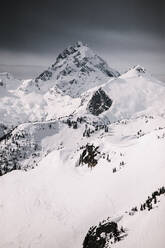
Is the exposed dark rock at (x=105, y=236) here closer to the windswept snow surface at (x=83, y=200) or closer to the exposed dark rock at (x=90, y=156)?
the windswept snow surface at (x=83, y=200)

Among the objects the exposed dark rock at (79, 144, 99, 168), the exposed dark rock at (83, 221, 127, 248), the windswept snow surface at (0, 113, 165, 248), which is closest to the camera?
the exposed dark rock at (83, 221, 127, 248)

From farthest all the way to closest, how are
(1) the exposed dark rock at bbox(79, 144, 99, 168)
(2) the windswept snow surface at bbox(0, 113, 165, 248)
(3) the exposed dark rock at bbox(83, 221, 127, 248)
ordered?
(1) the exposed dark rock at bbox(79, 144, 99, 168) < (2) the windswept snow surface at bbox(0, 113, 165, 248) < (3) the exposed dark rock at bbox(83, 221, 127, 248)

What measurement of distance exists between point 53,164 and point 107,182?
101 feet

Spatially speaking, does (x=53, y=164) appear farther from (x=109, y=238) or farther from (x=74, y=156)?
(x=109, y=238)

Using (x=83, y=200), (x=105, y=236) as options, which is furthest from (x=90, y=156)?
(x=105, y=236)

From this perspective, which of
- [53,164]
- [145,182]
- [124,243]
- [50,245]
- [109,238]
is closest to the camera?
[124,243]

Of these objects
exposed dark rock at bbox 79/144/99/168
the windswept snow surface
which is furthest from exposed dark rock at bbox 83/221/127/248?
exposed dark rock at bbox 79/144/99/168

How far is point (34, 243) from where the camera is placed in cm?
5191

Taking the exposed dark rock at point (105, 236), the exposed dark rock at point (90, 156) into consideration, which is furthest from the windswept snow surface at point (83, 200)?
the exposed dark rock at point (90, 156)

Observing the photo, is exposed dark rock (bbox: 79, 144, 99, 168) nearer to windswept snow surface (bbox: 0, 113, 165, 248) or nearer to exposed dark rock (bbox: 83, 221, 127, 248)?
windswept snow surface (bbox: 0, 113, 165, 248)

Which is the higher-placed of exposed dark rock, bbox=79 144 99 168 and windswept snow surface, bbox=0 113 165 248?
exposed dark rock, bbox=79 144 99 168

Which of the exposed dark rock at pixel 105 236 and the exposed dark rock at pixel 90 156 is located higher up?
the exposed dark rock at pixel 90 156

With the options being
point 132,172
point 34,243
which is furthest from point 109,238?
point 132,172

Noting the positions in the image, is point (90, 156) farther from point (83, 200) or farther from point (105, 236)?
point (105, 236)
